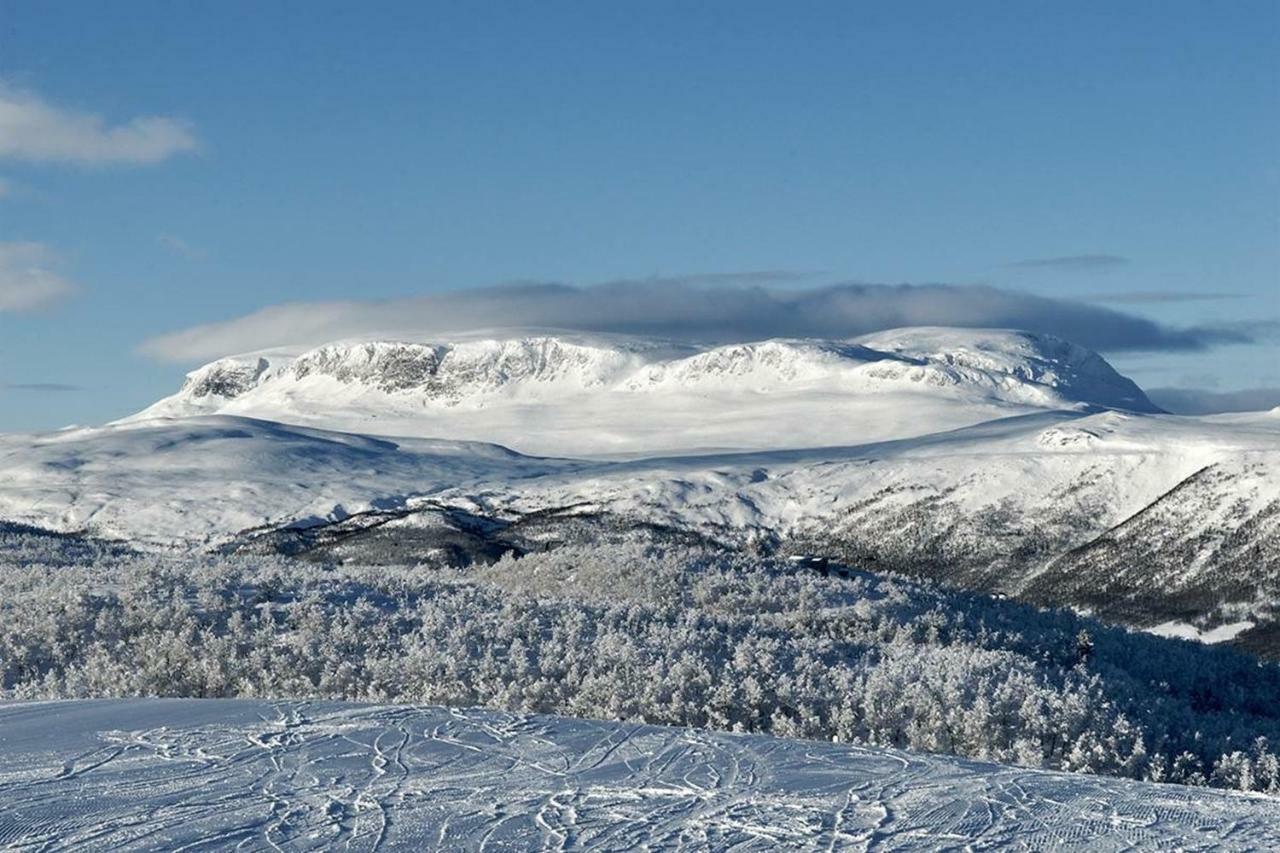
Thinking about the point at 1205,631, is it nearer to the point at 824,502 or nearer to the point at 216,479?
the point at 824,502

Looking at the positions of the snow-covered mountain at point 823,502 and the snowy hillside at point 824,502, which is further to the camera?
the snow-covered mountain at point 823,502

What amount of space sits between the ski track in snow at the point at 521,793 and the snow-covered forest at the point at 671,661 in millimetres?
3232

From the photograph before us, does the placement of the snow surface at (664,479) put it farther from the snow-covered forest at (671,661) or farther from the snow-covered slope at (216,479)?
the snow-covered forest at (671,661)

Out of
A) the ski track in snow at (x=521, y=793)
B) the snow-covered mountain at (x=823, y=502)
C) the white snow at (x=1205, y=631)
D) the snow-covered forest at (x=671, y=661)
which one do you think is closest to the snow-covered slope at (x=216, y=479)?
the snow-covered mountain at (x=823, y=502)

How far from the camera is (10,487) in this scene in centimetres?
16288

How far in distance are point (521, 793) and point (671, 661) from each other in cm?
705

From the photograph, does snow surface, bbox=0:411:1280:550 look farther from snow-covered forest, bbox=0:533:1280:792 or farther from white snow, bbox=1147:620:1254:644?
snow-covered forest, bbox=0:533:1280:792

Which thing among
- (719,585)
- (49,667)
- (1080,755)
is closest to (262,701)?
(49,667)

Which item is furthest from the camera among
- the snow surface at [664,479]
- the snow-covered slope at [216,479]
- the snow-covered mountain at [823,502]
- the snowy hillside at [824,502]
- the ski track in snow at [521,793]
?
the snow-covered slope at [216,479]

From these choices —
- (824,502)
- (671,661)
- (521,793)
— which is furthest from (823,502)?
(521,793)

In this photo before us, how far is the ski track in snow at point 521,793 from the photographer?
9305 millimetres

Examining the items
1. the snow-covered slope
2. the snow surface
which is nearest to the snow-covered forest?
the snow surface

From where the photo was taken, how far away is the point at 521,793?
1031 centimetres

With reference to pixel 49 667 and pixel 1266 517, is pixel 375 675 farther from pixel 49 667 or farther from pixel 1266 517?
pixel 1266 517
